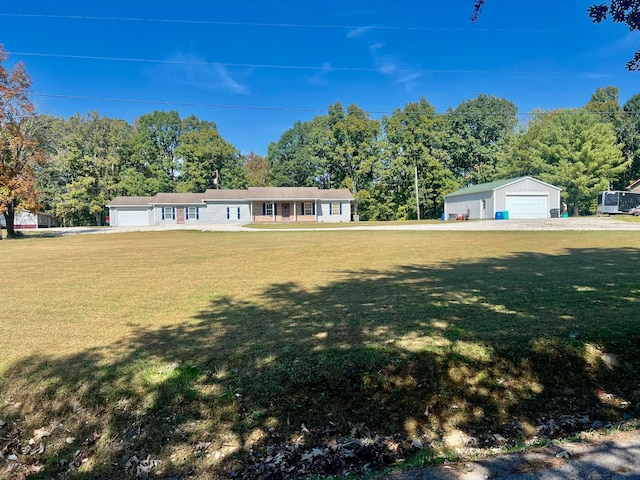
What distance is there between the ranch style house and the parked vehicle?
76.1 feet

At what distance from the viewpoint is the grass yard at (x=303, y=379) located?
9.49 ft

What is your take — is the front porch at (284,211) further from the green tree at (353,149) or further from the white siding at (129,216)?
the white siding at (129,216)

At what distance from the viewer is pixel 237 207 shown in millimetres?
44531

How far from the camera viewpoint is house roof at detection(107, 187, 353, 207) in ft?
142

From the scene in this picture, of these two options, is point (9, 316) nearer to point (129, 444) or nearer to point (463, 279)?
point (129, 444)

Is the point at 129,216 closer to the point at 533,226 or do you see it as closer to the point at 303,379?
the point at 533,226

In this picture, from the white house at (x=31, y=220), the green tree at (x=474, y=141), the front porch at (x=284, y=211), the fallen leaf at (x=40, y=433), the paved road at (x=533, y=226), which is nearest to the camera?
the fallen leaf at (x=40, y=433)

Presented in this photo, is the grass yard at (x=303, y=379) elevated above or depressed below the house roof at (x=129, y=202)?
below

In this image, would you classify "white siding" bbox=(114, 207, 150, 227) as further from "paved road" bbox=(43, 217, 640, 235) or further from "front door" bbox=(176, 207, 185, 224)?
"paved road" bbox=(43, 217, 640, 235)

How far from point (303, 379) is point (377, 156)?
48174 millimetres

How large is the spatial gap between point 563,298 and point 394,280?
2852mm

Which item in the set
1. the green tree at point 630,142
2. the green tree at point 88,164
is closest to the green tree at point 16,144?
the green tree at point 88,164

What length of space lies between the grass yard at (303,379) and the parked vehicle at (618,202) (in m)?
35.0

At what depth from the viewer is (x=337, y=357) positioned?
380cm
